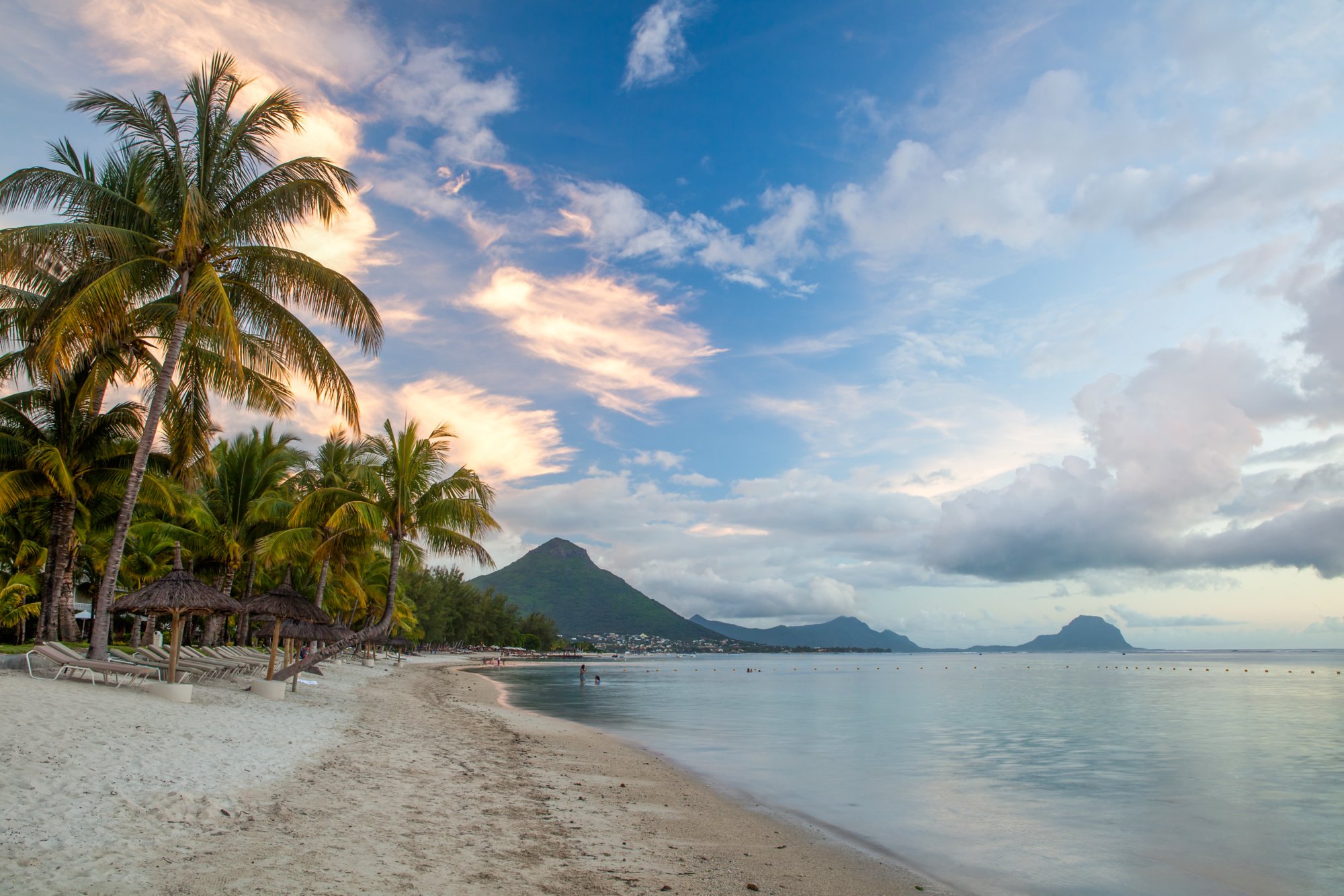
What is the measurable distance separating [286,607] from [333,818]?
40.8ft

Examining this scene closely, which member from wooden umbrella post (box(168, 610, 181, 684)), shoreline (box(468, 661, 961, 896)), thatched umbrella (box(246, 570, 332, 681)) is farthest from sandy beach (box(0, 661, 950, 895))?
thatched umbrella (box(246, 570, 332, 681))

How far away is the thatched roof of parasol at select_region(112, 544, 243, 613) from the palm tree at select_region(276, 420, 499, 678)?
112 inches

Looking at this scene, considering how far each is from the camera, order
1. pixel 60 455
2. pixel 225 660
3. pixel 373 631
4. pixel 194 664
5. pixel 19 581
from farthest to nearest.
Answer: pixel 19 581 < pixel 225 660 < pixel 373 631 < pixel 194 664 < pixel 60 455

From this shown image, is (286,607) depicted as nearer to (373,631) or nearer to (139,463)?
(373,631)

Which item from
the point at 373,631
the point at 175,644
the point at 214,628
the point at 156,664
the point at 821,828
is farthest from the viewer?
the point at 214,628

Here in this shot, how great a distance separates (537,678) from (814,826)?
49575 millimetres

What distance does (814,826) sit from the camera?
33.7 ft

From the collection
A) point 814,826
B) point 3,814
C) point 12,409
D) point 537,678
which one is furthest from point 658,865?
point 537,678

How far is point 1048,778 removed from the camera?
1591 centimetres

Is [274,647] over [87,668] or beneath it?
over

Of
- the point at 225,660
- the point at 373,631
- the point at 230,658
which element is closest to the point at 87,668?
the point at 373,631

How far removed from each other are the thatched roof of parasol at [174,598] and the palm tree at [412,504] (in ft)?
9.37

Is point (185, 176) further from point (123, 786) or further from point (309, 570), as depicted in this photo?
point (309, 570)

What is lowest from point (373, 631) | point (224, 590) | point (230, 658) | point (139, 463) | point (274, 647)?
point (230, 658)
